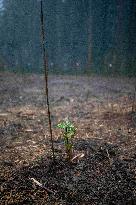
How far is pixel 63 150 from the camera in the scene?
4.57 m

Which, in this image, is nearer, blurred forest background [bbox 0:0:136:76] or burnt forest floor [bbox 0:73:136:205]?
burnt forest floor [bbox 0:73:136:205]

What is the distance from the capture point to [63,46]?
1430 centimetres

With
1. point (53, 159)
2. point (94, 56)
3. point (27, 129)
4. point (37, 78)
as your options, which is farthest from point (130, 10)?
point (53, 159)

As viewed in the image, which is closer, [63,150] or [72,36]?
[63,150]

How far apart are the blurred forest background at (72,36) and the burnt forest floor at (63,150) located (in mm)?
4465

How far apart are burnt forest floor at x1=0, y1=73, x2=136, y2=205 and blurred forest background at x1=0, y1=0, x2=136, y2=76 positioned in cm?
446

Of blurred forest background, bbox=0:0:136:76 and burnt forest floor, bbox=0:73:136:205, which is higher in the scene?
blurred forest background, bbox=0:0:136:76

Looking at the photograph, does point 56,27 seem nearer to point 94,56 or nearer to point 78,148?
point 94,56

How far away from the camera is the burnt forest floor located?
325 cm

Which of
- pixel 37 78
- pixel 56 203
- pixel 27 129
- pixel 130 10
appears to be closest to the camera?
pixel 56 203

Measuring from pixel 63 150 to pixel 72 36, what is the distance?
10.5 meters

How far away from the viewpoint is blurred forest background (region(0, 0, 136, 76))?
44.8 feet

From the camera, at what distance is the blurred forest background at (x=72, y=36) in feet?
44.8

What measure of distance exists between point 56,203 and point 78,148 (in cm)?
156
